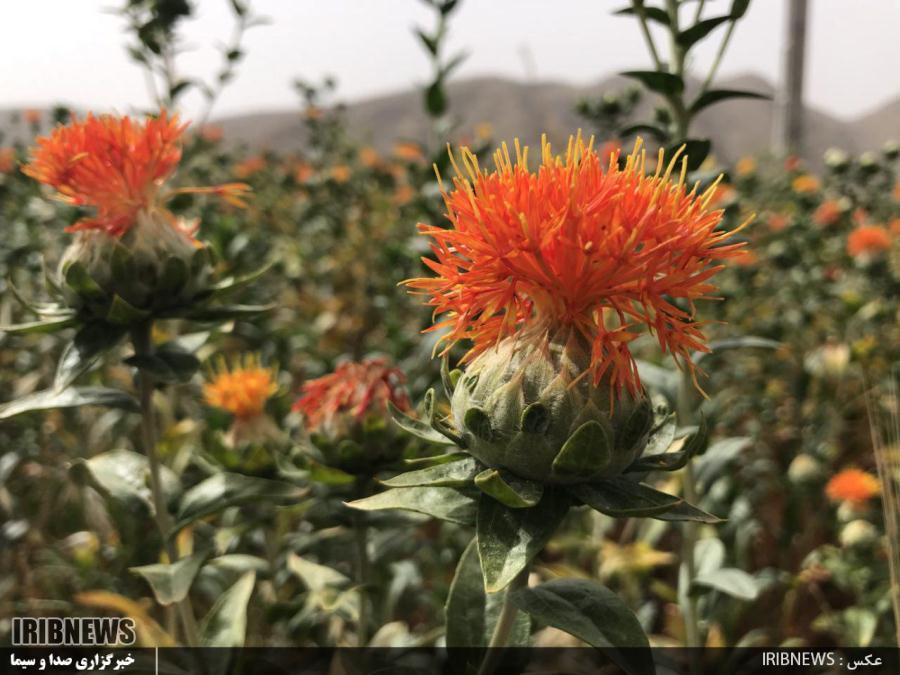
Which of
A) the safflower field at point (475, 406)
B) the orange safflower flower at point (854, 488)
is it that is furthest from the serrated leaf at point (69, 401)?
the orange safflower flower at point (854, 488)

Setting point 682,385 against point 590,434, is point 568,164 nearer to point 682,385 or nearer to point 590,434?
point 590,434

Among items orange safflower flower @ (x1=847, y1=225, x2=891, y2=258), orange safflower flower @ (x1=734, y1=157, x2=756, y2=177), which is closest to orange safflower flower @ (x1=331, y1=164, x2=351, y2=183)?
orange safflower flower @ (x1=734, y1=157, x2=756, y2=177)

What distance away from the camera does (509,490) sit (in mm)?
771

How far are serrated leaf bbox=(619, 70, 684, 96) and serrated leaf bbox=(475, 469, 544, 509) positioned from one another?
0.81 meters

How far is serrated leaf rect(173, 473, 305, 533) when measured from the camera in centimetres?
129

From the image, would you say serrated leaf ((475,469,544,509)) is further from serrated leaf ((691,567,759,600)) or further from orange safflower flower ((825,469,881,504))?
orange safflower flower ((825,469,881,504))

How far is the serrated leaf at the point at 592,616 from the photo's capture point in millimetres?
824

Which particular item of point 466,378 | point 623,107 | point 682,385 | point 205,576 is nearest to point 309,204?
point 623,107

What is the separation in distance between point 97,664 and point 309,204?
11.6 ft

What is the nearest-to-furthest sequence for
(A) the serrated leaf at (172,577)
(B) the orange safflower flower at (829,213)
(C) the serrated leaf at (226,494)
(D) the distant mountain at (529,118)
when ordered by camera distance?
(A) the serrated leaf at (172,577)
(C) the serrated leaf at (226,494)
(B) the orange safflower flower at (829,213)
(D) the distant mountain at (529,118)

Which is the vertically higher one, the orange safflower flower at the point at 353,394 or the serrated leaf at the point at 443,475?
the serrated leaf at the point at 443,475

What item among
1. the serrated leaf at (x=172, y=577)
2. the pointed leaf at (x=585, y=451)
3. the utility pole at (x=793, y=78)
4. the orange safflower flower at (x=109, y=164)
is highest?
the utility pole at (x=793, y=78)

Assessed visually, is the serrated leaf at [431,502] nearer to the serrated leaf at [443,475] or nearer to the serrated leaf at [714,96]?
the serrated leaf at [443,475]
